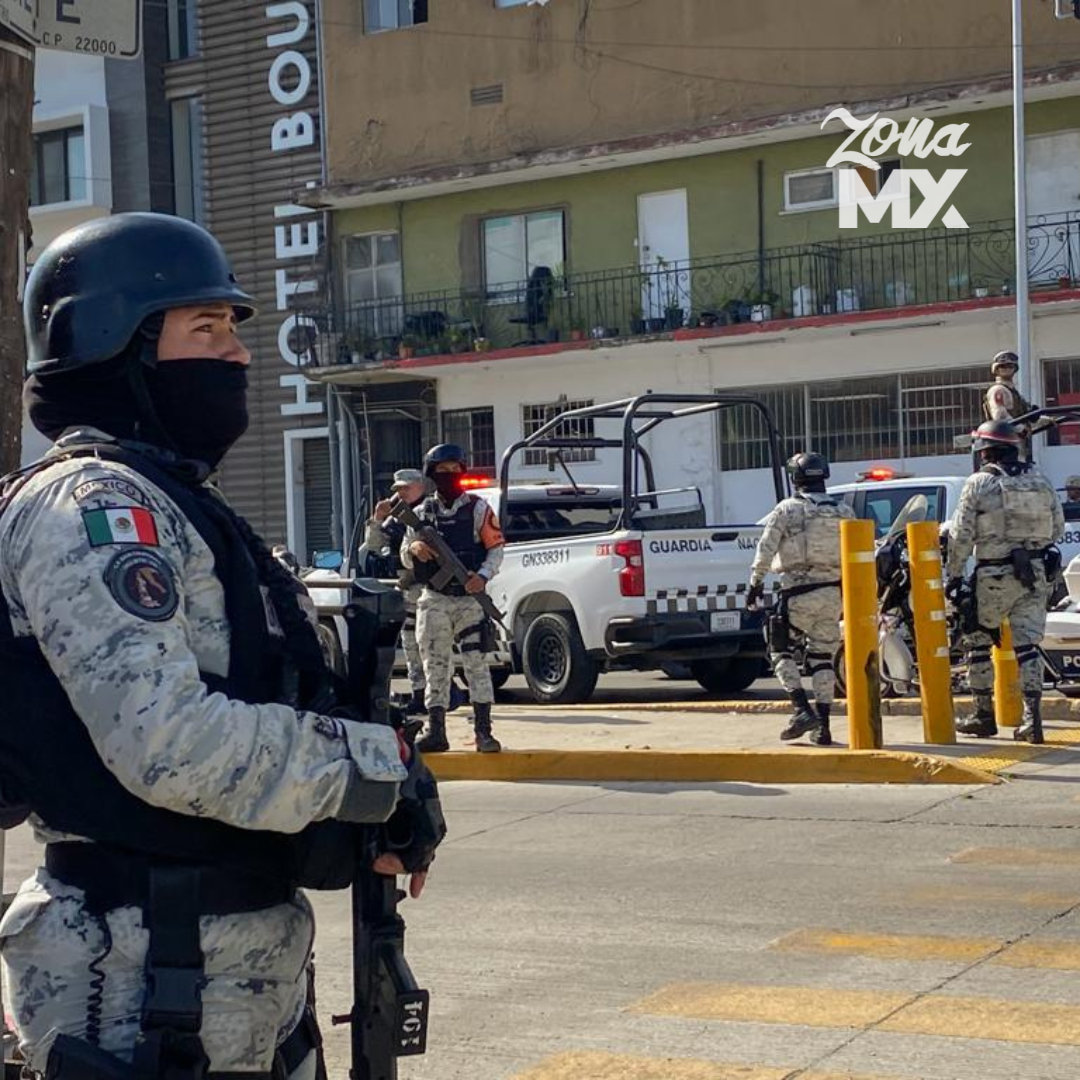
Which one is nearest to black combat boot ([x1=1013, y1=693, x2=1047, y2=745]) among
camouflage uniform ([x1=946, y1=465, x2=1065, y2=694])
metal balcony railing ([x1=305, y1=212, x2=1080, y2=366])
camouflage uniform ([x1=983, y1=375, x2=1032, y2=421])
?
camouflage uniform ([x1=946, y1=465, x2=1065, y2=694])

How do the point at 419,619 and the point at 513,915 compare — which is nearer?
the point at 513,915

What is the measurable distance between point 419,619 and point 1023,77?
1538 cm

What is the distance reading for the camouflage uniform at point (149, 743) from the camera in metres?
2.53

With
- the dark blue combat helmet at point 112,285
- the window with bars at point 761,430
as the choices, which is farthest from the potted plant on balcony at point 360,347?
the dark blue combat helmet at point 112,285

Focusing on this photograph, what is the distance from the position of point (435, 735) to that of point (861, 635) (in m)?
2.67

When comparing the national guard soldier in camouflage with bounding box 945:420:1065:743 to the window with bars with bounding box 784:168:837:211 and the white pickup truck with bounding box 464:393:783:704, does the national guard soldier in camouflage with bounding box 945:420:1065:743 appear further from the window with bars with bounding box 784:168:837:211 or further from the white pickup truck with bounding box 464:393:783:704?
the window with bars with bounding box 784:168:837:211

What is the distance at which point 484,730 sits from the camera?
38.2 feet

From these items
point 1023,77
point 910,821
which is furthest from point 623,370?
point 910,821

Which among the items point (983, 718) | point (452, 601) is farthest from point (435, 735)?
point (983, 718)

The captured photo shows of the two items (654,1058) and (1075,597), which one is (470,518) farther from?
(654,1058)

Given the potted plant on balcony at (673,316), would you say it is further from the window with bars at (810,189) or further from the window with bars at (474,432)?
the window with bars at (474,432)

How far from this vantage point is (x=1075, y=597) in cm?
1312

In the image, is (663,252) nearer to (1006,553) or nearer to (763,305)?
(763,305)

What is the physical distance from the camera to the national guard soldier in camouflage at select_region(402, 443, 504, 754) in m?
11.9
